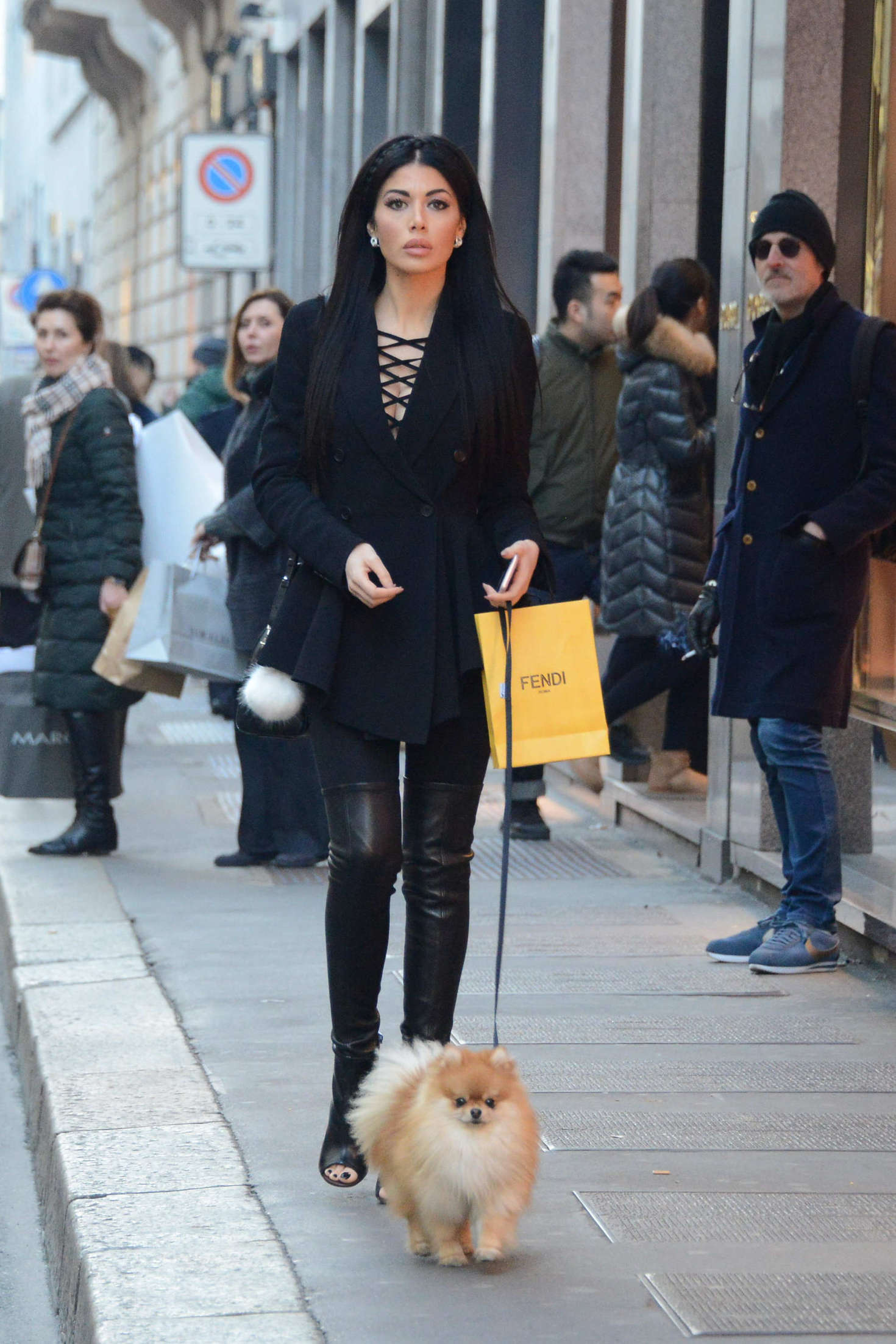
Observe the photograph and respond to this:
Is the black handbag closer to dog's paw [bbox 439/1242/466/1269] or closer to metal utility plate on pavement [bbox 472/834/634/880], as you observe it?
dog's paw [bbox 439/1242/466/1269]

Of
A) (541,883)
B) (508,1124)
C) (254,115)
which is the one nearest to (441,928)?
(508,1124)

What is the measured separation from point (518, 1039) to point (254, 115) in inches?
710

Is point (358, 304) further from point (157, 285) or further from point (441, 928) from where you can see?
point (157, 285)

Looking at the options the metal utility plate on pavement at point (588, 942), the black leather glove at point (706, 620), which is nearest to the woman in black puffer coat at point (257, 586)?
the metal utility plate on pavement at point (588, 942)

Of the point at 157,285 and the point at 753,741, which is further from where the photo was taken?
the point at 157,285

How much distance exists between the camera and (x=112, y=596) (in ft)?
25.3

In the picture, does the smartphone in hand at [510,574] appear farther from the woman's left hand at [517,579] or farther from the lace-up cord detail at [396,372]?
the lace-up cord detail at [396,372]

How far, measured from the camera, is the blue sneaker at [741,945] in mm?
6051

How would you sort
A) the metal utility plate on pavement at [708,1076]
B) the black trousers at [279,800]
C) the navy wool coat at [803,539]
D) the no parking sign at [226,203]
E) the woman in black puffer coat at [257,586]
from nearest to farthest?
1. the metal utility plate on pavement at [708,1076]
2. the navy wool coat at [803,539]
3. the woman in black puffer coat at [257,586]
4. the black trousers at [279,800]
5. the no parking sign at [226,203]

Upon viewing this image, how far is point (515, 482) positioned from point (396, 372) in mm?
294

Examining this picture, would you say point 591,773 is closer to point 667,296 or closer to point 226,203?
point 667,296

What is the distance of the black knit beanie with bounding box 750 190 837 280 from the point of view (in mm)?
5844

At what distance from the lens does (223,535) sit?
294 inches

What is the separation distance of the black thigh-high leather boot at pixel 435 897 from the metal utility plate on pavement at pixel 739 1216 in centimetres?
43
